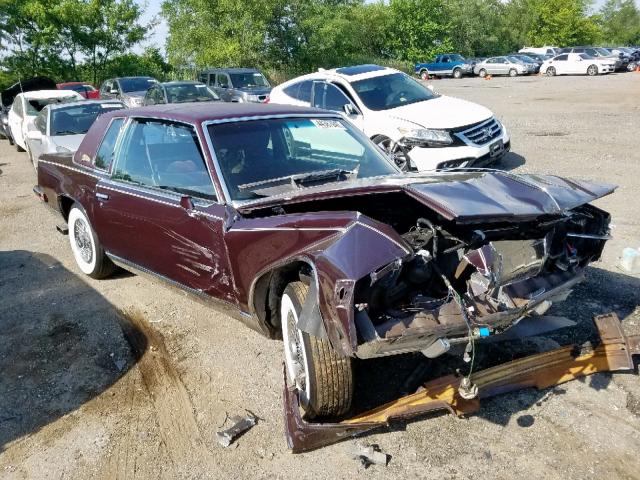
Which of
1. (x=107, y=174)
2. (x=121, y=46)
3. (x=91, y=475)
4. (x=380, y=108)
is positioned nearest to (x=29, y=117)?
(x=380, y=108)

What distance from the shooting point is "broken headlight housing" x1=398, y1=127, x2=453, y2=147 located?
8307mm

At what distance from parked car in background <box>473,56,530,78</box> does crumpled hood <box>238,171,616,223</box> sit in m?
37.4

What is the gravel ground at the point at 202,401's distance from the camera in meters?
3.04

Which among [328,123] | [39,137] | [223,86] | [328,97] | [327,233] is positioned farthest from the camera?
[223,86]

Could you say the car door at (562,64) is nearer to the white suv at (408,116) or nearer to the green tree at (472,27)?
the green tree at (472,27)

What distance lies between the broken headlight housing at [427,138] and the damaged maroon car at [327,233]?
3754mm

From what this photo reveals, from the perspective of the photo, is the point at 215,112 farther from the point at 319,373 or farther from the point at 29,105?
the point at 29,105

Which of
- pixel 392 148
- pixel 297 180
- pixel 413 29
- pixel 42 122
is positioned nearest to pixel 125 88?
pixel 42 122

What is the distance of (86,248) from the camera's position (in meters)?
5.62

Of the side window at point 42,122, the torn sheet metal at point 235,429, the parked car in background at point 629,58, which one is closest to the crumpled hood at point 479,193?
the torn sheet metal at point 235,429

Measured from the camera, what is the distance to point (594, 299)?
470 cm

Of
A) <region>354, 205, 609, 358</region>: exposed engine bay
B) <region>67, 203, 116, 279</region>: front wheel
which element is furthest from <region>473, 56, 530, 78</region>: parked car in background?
<region>354, 205, 609, 358</region>: exposed engine bay

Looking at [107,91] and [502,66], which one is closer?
[107,91]

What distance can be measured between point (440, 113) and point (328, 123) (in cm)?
464
